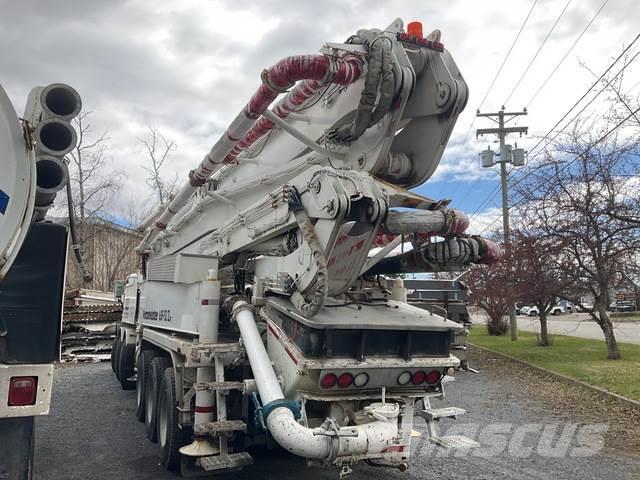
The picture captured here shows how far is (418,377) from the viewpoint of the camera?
15.2 feet

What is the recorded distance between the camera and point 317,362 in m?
4.16

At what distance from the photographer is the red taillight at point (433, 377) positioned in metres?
4.69

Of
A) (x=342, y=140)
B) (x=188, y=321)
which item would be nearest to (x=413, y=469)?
(x=188, y=321)

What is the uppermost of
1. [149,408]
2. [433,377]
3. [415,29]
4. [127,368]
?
[415,29]

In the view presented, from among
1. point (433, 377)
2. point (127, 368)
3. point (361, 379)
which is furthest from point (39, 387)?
point (127, 368)

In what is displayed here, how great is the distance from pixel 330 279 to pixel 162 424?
2.62 metres

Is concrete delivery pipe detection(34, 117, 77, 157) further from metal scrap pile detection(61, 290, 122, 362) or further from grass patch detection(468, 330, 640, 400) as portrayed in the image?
metal scrap pile detection(61, 290, 122, 362)

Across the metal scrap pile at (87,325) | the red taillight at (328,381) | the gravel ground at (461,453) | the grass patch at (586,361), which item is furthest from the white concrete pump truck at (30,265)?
the metal scrap pile at (87,325)

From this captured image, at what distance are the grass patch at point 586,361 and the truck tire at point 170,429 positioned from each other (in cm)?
717

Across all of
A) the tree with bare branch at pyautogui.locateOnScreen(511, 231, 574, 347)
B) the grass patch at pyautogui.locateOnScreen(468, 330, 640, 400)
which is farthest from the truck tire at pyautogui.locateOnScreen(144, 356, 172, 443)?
the tree with bare branch at pyautogui.locateOnScreen(511, 231, 574, 347)

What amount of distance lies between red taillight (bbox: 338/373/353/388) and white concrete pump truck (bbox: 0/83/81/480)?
204cm

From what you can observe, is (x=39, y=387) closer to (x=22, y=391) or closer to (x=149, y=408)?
(x=22, y=391)

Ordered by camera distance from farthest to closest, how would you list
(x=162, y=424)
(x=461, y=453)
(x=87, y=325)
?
(x=87, y=325) → (x=461, y=453) → (x=162, y=424)

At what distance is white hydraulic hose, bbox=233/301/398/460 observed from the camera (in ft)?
12.0
